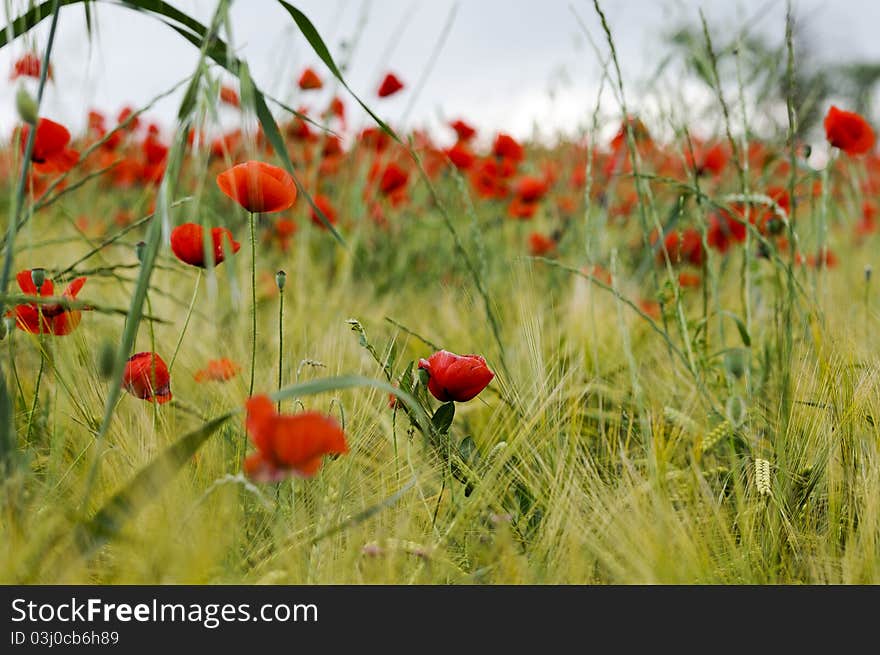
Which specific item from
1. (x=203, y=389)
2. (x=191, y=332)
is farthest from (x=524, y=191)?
(x=203, y=389)

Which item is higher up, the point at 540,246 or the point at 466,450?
the point at 540,246

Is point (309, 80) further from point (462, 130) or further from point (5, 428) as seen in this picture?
point (5, 428)

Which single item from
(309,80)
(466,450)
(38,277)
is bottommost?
(466,450)

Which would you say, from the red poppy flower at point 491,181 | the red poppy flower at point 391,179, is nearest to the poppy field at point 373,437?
the red poppy flower at point 391,179

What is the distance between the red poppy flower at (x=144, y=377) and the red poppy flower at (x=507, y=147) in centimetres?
115

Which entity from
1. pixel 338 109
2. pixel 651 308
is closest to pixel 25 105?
pixel 651 308

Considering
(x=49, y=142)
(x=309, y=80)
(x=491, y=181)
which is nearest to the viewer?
(x=49, y=142)

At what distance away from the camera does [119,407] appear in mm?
689

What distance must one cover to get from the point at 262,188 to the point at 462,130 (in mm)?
1278

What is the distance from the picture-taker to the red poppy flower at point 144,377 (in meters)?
0.64

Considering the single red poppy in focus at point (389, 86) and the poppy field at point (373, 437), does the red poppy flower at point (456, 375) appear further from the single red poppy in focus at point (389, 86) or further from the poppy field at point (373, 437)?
the single red poppy in focus at point (389, 86)

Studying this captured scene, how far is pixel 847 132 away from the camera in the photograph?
3.19 ft

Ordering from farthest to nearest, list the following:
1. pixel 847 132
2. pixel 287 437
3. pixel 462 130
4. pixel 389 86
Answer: pixel 462 130, pixel 389 86, pixel 847 132, pixel 287 437
